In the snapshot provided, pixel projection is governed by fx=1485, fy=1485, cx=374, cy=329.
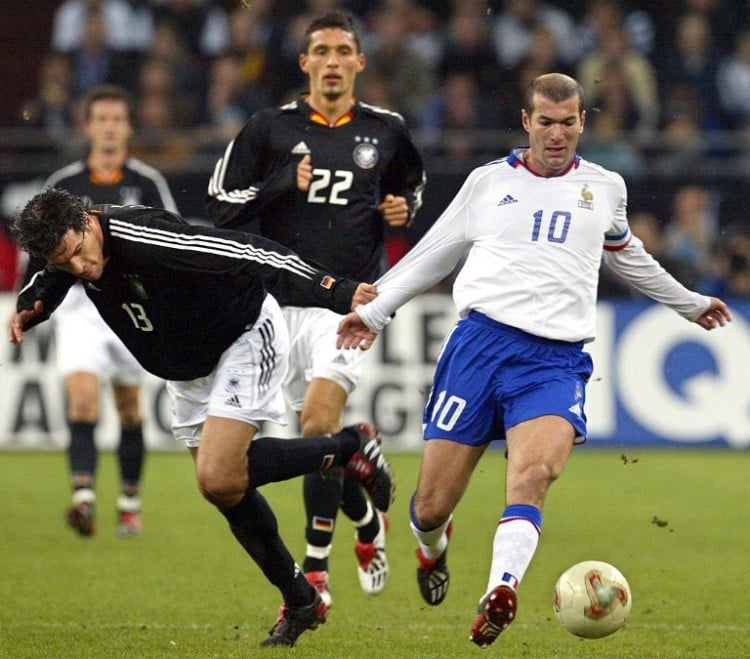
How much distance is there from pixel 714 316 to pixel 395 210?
1.78 metres

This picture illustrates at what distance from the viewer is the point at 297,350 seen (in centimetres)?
763

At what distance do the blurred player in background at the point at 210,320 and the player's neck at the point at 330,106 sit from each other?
1.59 meters

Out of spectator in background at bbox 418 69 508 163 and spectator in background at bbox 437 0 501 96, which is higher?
spectator in background at bbox 437 0 501 96

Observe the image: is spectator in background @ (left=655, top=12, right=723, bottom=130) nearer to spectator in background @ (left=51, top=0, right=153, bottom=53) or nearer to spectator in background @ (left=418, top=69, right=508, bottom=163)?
spectator in background @ (left=418, top=69, right=508, bottom=163)

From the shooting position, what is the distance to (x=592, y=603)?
5.61 metres

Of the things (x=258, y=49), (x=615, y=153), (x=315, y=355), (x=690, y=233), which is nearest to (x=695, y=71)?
(x=615, y=153)

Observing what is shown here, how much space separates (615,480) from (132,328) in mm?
7249

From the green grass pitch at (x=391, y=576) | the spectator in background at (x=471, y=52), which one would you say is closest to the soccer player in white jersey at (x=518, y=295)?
the green grass pitch at (x=391, y=576)

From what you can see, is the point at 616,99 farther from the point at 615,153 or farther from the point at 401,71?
the point at 401,71

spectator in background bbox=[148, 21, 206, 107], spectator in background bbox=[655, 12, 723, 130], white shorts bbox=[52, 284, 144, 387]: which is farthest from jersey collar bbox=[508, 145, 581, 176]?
spectator in background bbox=[655, 12, 723, 130]

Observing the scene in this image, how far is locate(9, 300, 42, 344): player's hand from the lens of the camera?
20.1 ft

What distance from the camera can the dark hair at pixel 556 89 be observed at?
593cm

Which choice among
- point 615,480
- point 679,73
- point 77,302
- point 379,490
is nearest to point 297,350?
point 379,490

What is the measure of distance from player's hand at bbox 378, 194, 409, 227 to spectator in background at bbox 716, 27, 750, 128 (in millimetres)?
9842
